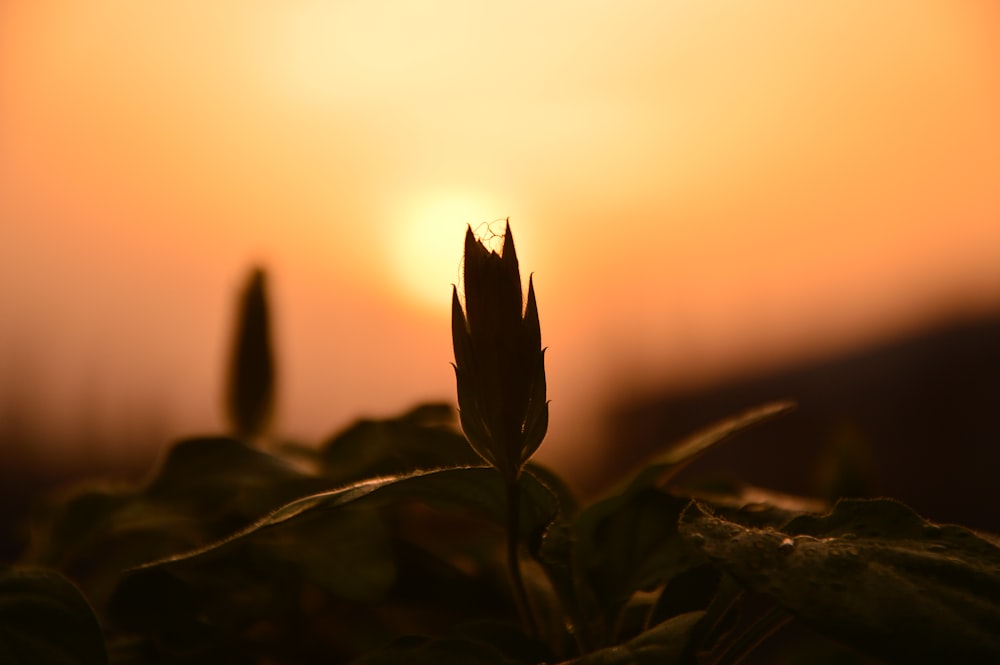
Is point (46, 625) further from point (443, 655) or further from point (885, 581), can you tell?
point (885, 581)

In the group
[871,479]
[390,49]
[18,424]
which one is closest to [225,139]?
[390,49]

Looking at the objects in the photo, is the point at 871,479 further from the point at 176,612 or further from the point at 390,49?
the point at 390,49

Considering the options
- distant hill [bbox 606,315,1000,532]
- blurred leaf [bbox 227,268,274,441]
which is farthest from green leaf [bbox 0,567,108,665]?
distant hill [bbox 606,315,1000,532]

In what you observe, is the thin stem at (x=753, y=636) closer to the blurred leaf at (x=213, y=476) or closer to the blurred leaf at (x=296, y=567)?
the blurred leaf at (x=296, y=567)

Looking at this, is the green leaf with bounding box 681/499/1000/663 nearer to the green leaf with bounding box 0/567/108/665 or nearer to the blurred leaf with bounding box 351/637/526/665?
the blurred leaf with bounding box 351/637/526/665

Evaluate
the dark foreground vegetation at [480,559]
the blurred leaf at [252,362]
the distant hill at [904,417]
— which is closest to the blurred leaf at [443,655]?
the dark foreground vegetation at [480,559]
